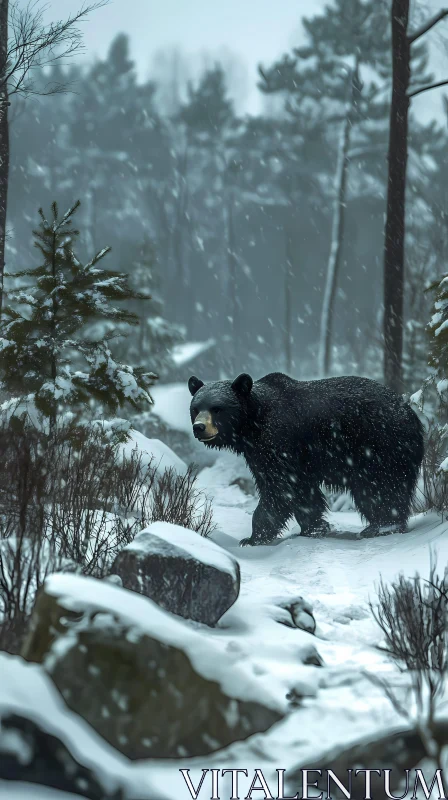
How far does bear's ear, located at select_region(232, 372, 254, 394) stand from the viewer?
6648 millimetres

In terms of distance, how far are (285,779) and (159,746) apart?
0.47 m

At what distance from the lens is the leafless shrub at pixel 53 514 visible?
11.5 ft

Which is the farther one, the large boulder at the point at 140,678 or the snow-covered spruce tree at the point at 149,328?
the snow-covered spruce tree at the point at 149,328

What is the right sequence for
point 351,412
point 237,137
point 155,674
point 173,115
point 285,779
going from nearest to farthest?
point 285,779 → point 155,674 → point 351,412 → point 237,137 → point 173,115

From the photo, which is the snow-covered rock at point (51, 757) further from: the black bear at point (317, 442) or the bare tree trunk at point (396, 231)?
the bare tree trunk at point (396, 231)

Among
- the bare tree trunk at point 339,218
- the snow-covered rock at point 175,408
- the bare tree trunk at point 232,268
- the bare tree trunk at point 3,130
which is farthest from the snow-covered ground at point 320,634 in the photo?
the bare tree trunk at point 232,268

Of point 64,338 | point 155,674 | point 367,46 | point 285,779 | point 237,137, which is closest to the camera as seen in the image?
point 285,779

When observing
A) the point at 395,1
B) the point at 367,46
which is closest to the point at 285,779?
the point at 395,1

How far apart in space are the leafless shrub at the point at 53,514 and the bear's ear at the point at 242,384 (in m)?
1.09

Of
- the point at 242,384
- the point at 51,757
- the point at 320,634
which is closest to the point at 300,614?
the point at 320,634

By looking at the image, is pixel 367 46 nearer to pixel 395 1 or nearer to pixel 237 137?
pixel 395 1

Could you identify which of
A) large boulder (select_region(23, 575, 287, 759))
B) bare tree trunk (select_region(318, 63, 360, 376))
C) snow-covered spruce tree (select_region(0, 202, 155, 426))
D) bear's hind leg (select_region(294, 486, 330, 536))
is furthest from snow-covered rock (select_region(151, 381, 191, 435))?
large boulder (select_region(23, 575, 287, 759))

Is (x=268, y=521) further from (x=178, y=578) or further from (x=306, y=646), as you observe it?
(x=306, y=646)

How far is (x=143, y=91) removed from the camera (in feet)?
134
